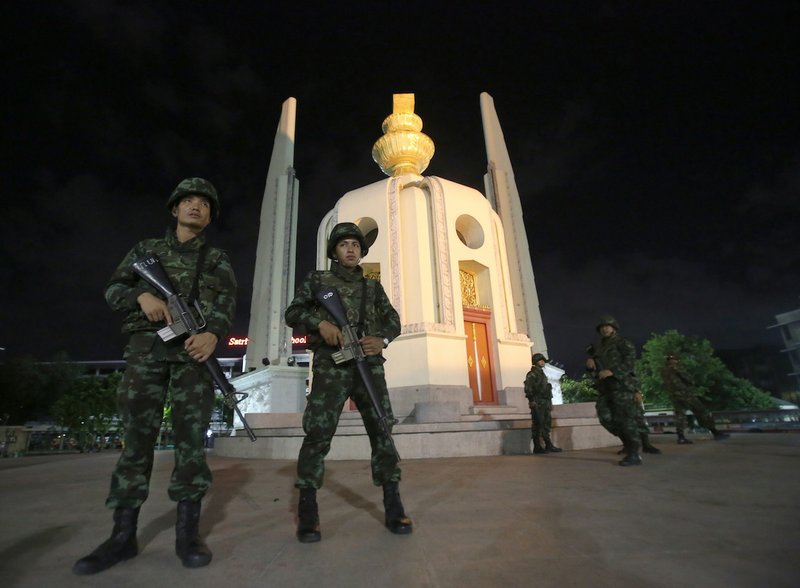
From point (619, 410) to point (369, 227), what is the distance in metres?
9.78

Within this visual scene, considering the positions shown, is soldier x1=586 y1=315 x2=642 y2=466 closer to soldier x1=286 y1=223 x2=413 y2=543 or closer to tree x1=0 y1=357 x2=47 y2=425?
soldier x1=286 y1=223 x2=413 y2=543

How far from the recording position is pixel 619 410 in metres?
5.91

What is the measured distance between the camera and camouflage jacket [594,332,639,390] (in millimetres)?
6004

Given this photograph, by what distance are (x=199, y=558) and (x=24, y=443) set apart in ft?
96.4

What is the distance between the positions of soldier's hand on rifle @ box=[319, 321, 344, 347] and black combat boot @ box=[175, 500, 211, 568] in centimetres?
122

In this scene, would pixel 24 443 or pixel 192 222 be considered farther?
pixel 24 443

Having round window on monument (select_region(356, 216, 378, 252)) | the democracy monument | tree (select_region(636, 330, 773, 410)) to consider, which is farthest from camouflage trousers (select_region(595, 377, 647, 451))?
tree (select_region(636, 330, 773, 410))

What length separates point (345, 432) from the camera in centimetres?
772

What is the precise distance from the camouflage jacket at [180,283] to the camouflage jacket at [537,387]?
21.1 feet

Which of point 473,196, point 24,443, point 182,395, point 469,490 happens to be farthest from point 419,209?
point 24,443

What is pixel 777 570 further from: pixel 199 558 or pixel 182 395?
pixel 182 395

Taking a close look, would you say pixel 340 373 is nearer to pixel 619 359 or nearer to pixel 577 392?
pixel 619 359

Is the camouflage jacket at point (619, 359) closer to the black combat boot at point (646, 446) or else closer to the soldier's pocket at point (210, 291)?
the black combat boot at point (646, 446)

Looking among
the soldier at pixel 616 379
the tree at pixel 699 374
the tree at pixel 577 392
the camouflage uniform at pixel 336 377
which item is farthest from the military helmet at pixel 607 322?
the tree at pixel 577 392
